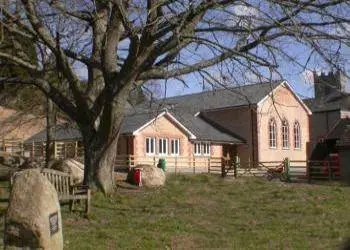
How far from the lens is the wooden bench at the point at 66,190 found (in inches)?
603

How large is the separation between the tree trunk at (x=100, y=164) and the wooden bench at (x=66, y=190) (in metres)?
2.21

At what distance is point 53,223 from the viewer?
968 cm

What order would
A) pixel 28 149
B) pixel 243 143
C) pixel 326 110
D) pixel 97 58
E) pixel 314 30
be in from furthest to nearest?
pixel 326 110, pixel 243 143, pixel 28 149, pixel 97 58, pixel 314 30

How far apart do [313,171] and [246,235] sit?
22.8 metres

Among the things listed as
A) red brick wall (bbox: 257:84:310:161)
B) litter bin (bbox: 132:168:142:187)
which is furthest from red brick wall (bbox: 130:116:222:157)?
litter bin (bbox: 132:168:142:187)

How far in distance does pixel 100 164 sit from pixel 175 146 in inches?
1162

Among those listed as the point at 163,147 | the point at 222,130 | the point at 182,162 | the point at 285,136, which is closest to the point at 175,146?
the point at 163,147

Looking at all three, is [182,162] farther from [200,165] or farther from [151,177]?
[151,177]

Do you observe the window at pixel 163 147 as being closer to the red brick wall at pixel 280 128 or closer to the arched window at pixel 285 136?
the red brick wall at pixel 280 128

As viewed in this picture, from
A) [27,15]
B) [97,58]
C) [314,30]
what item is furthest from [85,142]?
[314,30]

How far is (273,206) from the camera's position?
60.5 ft

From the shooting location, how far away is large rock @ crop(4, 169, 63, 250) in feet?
30.8

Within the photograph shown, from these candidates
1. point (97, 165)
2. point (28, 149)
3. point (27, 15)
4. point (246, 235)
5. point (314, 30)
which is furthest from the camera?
point (28, 149)

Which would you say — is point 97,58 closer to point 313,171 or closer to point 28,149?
point 313,171
